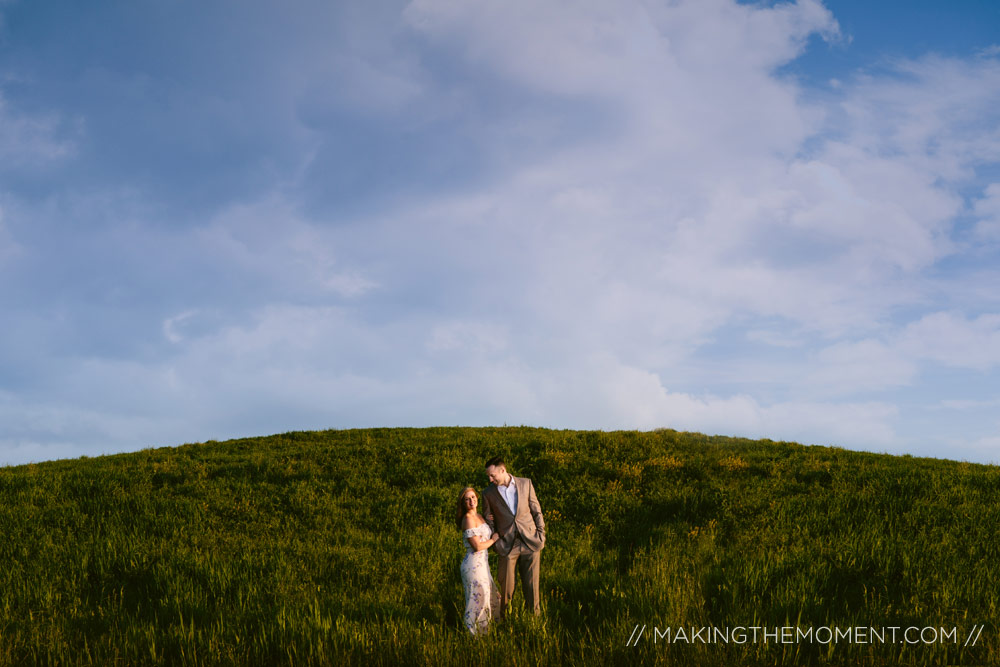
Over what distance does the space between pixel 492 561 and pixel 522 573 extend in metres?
3.73

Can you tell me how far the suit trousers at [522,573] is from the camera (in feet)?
28.7

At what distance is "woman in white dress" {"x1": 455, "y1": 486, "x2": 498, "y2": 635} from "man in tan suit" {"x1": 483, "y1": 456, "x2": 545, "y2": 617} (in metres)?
0.41

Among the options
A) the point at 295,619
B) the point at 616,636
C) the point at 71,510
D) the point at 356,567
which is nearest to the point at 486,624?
the point at 616,636

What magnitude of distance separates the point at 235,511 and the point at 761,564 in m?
12.4

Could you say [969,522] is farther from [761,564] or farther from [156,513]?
[156,513]

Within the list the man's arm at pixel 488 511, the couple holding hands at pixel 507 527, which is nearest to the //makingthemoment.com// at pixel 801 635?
the couple holding hands at pixel 507 527

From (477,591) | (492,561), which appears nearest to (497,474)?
(477,591)

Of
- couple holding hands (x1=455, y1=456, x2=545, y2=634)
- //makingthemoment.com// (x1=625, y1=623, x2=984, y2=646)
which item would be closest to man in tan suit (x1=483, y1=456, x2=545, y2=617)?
couple holding hands (x1=455, y1=456, x2=545, y2=634)

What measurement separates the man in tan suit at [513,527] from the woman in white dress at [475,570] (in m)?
0.41

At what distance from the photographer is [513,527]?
865cm

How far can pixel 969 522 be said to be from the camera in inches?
542

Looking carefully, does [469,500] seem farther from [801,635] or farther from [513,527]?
[801,635]

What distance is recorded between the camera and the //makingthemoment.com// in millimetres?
6594

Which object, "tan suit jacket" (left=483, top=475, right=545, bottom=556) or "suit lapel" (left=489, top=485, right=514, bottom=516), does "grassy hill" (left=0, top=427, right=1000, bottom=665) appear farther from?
"suit lapel" (left=489, top=485, right=514, bottom=516)
